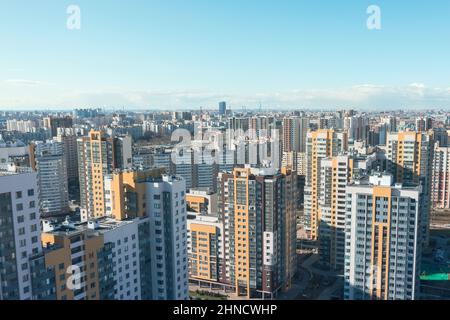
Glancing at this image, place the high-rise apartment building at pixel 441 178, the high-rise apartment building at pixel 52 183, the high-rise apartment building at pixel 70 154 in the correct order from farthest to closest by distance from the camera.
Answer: the high-rise apartment building at pixel 70 154 < the high-rise apartment building at pixel 441 178 < the high-rise apartment building at pixel 52 183

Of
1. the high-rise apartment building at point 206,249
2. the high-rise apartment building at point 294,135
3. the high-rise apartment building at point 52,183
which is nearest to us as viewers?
the high-rise apartment building at point 206,249

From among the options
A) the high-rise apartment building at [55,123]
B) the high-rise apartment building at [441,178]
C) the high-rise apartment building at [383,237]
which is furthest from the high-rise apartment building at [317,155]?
the high-rise apartment building at [55,123]

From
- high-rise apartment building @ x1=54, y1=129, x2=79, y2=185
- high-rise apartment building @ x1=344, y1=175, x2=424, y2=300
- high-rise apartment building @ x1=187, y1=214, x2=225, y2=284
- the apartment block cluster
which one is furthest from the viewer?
high-rise apartment building @ x1=54, y1=129, x2=79, y2=185

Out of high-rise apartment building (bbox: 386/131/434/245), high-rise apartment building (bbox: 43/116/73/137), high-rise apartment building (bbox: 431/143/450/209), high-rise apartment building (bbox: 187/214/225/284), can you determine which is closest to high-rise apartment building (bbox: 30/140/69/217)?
high-rise apartment building (bbox: 187/214/225/284)

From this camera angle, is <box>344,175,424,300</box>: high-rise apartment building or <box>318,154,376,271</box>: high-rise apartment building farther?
<box>318,154,376,271</box>: high-rise apartment building

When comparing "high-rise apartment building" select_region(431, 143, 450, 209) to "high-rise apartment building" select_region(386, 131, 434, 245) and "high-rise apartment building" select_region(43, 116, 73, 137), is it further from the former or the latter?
"high-rise apartment building" select_region(43, 116, 73, 137)

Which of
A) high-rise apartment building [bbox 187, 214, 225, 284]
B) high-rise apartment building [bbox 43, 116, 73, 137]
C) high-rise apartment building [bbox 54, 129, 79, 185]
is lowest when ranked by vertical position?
high-rise apartment building [bbox 187, 214, 225, 284]

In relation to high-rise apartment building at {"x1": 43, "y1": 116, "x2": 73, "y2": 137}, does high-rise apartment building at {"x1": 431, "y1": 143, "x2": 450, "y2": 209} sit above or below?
below

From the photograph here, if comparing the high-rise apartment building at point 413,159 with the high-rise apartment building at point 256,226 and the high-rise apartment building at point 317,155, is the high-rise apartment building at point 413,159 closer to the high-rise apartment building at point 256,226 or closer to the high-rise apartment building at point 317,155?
the high-rise apartment building at point 317,155
